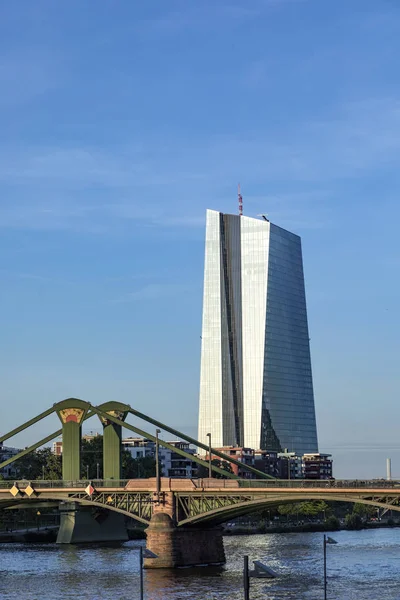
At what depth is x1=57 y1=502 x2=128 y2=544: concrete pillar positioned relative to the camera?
167 m

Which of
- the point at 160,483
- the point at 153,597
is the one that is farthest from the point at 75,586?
the point at 160,483

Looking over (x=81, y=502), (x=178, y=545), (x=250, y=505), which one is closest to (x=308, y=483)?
(x=250, y=505)

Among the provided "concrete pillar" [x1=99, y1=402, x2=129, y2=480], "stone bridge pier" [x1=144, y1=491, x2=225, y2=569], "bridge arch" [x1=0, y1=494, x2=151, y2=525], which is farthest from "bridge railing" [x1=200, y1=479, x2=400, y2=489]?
"concrete pillar" [x1=99, y1=402, x2=129, y2=480]

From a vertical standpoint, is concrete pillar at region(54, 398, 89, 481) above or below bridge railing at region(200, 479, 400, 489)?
above

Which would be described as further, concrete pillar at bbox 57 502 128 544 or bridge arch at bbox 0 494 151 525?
concrete pillar at bbox 57 502 128 544

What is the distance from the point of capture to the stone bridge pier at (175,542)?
118 meters

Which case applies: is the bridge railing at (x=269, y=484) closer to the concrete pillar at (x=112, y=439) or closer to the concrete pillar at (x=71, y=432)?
the concrete pillar at (x=71, y=432)

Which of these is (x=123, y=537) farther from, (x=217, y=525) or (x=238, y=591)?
(x=238, y=591)

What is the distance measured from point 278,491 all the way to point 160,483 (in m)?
14.9

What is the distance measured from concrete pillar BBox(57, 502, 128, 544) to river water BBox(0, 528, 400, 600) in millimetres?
5311

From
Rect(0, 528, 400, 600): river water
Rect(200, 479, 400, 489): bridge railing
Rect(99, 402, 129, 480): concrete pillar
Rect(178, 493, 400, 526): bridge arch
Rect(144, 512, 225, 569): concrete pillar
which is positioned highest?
Rect(99, 402, 129, 480): concrete pillar

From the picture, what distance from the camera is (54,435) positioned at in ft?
→ 490

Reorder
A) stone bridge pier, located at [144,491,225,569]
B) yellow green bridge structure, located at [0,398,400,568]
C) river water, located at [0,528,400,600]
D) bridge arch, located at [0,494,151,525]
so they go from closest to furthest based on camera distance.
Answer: river water, located at [0,528,400,600] → yellow green bridge structure, located at [0,398,400,568] → stone bridge pier, located at [144,491,225,569] → bridge arch, located at [0,494,151,525]

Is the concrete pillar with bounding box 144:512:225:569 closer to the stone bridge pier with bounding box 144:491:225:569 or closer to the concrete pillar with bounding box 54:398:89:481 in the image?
the stone bridge pier with bounding box 144:491:225:569
